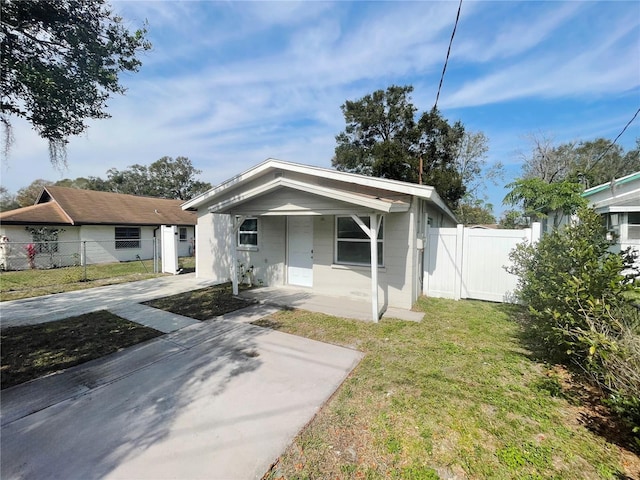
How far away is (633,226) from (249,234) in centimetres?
1198

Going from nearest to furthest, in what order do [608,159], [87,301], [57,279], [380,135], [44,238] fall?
[87,301] < [57,279] < [44,238] < [380,135] < [608,159]

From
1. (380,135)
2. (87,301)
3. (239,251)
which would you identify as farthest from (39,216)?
(380,135)

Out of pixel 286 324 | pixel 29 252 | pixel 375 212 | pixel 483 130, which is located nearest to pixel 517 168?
pixel 483 130

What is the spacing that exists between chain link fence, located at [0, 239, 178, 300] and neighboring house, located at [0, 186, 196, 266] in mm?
45

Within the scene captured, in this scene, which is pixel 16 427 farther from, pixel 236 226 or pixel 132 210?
pixel 132 210

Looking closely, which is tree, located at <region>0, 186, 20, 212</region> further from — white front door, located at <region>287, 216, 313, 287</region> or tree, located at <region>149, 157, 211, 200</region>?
white front door, located at <region>287, 216, 313, 287</region>

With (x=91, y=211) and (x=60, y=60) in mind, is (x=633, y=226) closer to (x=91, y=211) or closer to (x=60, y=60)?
(x=60, y=60)

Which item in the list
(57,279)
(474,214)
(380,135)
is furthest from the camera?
(474,214)

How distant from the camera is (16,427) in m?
2.82

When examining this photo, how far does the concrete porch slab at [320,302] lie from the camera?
6340mm

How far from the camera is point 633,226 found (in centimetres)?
854

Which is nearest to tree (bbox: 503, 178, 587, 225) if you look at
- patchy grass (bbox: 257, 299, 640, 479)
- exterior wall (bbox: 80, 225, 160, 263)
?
patchy grass (bbox: 257, 299, 640, 479)

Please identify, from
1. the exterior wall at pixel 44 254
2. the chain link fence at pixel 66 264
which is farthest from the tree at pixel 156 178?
the exterior wall at pixel 44 254

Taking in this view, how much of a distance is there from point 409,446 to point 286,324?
11.7 ft
